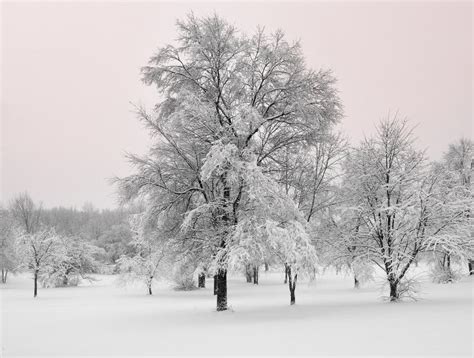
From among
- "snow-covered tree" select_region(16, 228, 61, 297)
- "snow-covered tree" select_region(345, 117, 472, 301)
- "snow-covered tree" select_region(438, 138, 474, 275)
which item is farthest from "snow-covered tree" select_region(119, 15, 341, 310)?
"snow-covered tree" select_region(16, 228, 61, 297)

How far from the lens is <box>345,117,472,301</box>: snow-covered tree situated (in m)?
14.5

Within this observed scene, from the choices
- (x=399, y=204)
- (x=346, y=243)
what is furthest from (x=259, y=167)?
(x=399, y=204)

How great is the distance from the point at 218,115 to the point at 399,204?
768cm

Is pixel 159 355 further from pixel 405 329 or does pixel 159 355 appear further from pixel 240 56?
pixel 240 56

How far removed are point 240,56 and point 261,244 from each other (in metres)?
7.32

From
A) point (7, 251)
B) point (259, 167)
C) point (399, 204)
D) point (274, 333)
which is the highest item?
point (259, 167)

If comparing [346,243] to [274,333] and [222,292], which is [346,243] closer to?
[222,292]

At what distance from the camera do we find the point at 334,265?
16.4 meters

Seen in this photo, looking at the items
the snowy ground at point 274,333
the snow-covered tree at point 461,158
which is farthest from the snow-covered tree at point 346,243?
the snow-covered tree at point 461,158

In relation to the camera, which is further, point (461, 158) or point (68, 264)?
point (68, 264)

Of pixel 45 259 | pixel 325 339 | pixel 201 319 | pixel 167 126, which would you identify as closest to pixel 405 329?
pixel 325 339

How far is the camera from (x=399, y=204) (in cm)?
1508

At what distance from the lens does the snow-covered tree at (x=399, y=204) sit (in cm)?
1451

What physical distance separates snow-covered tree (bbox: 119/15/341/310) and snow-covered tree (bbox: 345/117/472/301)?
2399mm
